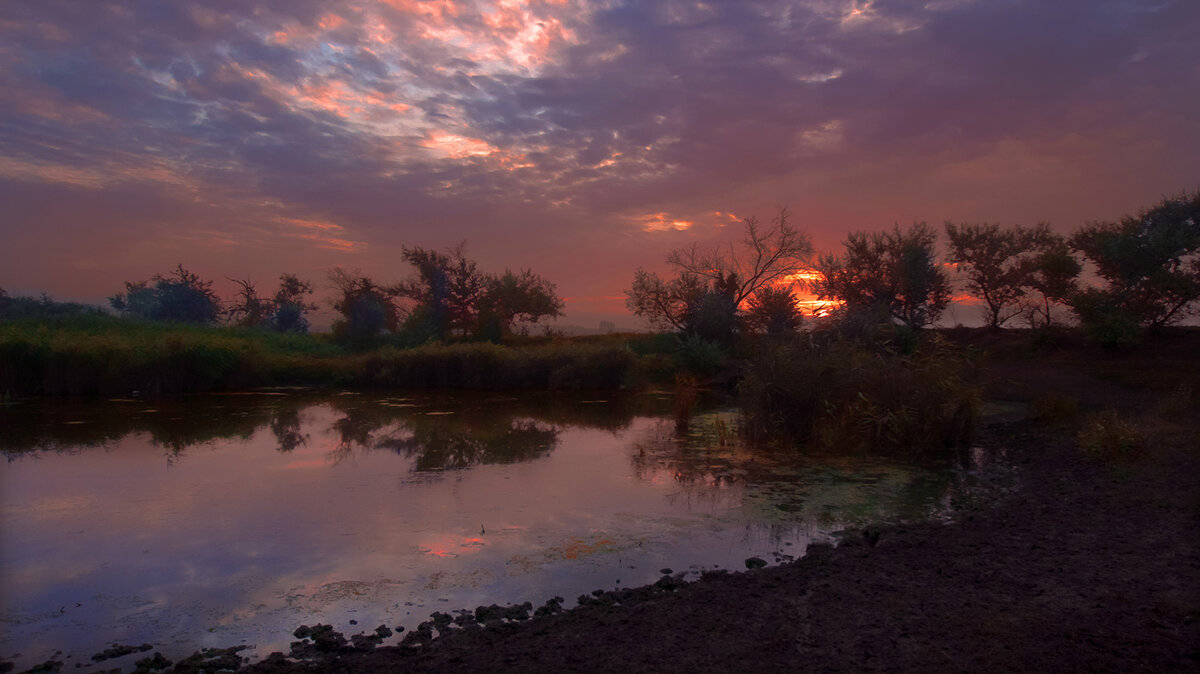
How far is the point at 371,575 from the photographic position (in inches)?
178

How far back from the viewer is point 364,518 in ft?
19.6

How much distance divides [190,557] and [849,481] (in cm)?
614

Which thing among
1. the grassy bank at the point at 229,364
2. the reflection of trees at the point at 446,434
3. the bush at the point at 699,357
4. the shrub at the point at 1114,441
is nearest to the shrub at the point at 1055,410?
the shrub at the point at 1114,441

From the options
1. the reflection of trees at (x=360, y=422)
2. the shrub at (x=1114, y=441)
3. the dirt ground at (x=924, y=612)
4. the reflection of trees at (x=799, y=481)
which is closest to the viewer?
the dirt ground at (x=924, y=612)

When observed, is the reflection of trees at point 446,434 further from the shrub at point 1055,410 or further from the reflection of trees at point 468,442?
the shrub at point 1055,410

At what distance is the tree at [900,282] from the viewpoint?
24.8 meters

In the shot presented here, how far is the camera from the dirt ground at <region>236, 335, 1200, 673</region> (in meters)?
2.99

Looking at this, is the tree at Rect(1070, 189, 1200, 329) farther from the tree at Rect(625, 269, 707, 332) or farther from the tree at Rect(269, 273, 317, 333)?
the tree at Rect(269, 273, 317, 333)

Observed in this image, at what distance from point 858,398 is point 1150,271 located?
50.0ft

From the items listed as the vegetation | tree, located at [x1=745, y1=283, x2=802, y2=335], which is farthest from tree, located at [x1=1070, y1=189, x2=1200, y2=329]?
tree, located at [x1=745, y1=283, x2=802, y2=335]

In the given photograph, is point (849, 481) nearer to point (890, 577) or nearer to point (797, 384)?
point (797, 384)

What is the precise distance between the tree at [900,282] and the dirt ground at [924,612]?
20177mm

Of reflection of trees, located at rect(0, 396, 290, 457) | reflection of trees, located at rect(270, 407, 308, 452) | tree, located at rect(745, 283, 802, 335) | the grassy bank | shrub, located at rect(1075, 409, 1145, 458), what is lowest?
reflection of trees, located at rect(270, 407, 308, 452)

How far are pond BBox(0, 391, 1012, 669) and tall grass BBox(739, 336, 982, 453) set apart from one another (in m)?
0.62
